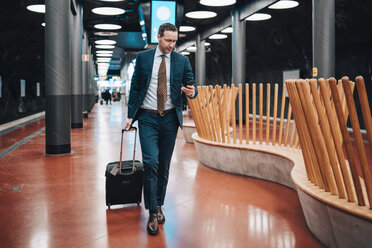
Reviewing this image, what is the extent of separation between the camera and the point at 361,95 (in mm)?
2107

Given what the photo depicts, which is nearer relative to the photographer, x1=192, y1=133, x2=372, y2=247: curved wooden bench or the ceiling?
x1=192, y1=133, x2=372, y2=247: curved wooden bench

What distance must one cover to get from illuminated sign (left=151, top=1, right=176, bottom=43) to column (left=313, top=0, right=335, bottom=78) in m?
6.13

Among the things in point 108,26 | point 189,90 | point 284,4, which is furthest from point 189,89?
point 108,26

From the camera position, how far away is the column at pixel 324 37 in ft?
24.2

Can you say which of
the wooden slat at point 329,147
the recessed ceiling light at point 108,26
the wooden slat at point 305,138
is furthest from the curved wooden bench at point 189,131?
the recessed ceiling light at point 108,26

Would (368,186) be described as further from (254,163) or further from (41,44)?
(41,44)

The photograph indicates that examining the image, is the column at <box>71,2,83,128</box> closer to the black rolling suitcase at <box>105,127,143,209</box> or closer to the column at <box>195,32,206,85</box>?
the column at <box>195,32,206,85</box>

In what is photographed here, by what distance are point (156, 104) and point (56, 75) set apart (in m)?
4.65

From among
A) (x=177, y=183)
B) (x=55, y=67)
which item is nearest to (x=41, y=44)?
(x=55, y=67)

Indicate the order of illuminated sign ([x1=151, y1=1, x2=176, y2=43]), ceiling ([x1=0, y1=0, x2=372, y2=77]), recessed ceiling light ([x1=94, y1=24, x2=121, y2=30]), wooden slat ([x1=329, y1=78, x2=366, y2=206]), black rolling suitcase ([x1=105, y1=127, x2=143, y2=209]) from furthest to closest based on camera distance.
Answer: recessed ceiling light ([x1=94, y1=24, x2=121, y2=30]) < illuminated sign ([x1=151, y1=1, x2=176, y2=43]) < ceiling ([x1=0, y1=0, x2=372, y2=77]) < black rolling suitcase ([x1=105, y1=127, x2=143, y2=209]) < wooden slat ([x1=329, y1=78, x2=366, y2=206])

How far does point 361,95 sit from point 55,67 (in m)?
6.14

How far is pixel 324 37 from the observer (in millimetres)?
7438

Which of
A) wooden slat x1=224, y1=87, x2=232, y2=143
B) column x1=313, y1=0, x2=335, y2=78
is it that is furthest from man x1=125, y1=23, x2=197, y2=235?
column x1=313, y1=0, x2=335, y2=78

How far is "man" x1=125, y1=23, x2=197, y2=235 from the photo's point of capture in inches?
118
